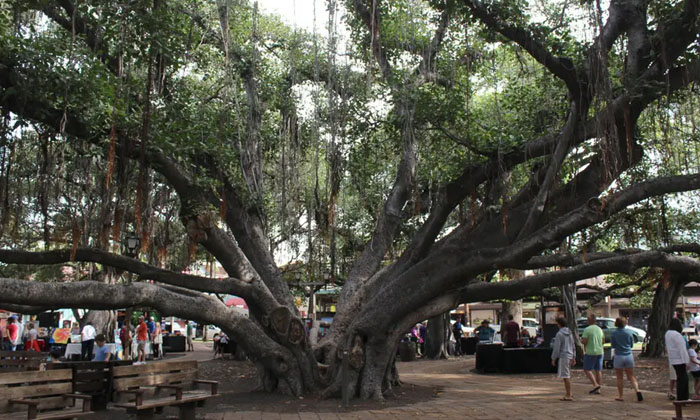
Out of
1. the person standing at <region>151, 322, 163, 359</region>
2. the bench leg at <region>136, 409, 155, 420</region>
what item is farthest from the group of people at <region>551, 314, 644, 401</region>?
the person standing at <region>151, 322, 163, 359</region>

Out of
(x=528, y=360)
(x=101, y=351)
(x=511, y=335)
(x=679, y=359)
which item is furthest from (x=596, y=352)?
(x=101, y=351)

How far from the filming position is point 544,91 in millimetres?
10867

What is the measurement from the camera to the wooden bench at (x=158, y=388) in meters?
6.65

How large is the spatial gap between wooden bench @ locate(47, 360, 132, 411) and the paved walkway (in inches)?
69.4

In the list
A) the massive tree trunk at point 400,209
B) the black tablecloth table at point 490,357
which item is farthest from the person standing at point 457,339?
the massive tree trunk at point 400,209

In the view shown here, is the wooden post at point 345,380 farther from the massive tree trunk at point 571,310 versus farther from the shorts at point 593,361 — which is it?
the massive tree trunk at point 571,310

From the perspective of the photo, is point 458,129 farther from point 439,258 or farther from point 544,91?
point 439,258

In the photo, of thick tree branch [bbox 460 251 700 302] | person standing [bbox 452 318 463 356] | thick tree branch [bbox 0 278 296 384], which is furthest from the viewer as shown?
person standing [bbox 452 318 463 356]

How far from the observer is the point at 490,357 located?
50.5ft

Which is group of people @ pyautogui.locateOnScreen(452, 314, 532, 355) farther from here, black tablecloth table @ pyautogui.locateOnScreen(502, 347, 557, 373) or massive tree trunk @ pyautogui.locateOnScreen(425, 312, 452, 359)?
black tablecloth table @ pyautogui.locateOnScreen(502, 347, 557, 373)

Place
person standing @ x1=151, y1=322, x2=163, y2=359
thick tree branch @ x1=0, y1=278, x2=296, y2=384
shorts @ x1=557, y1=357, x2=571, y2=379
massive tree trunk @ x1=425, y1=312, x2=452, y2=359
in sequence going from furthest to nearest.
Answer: massive tree trunk @ x1=425, y1=312, x2=452, y2=359
person standing @ x1=151, y1=322, x2=163, y2=359
shorts @ x1=557, y1=357, x2=571, y2=379
thick tree branch @ x1=0, y1=278, x2=296, y2=384

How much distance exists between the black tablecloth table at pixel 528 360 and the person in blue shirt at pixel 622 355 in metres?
6.01

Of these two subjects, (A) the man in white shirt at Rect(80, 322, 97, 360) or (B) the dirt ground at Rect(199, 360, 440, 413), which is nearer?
(B) the dirt ground at Rect(199, 360, 440, 413)

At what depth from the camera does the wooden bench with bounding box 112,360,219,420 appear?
665cm
